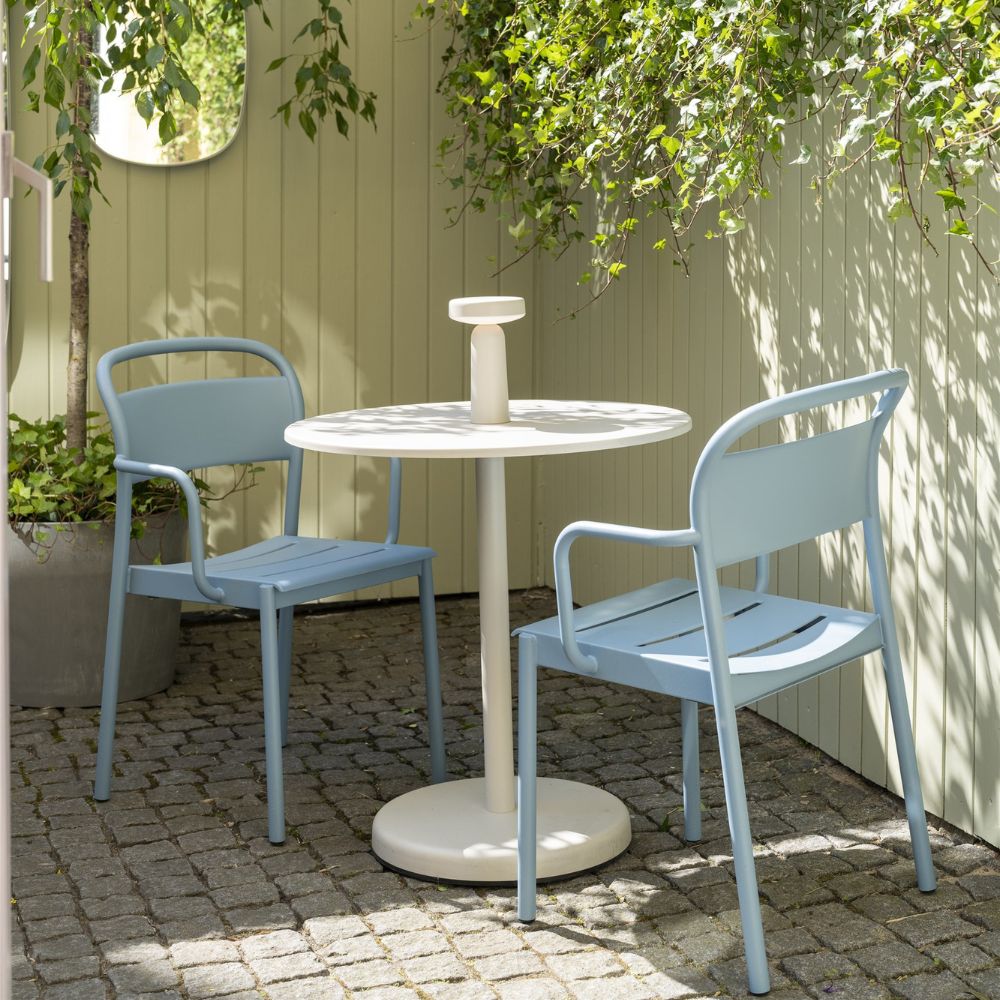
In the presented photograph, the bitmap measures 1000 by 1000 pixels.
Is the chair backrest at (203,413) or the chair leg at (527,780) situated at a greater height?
the chair backrest at (203,413)

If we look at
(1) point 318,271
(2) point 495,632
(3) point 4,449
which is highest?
(1) point 318,271

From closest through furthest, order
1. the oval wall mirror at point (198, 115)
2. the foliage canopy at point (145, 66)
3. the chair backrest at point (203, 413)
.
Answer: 1. the chair backrest at point (203, 413)
2. the foliage canopy at point (145, 66)
3. the oval wall mirror at point (198, 115)

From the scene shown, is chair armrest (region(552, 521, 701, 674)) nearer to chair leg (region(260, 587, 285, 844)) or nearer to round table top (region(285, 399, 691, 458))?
round table top (region(285, 399, 691, 458))

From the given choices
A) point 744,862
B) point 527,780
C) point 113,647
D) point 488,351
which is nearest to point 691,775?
point 527,780

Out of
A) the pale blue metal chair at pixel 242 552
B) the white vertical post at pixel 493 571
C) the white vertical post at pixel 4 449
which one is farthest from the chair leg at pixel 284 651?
the white vertical post at pixel 4 449

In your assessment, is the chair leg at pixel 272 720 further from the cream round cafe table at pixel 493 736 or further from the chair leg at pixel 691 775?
the chair leg at pixel 691 775

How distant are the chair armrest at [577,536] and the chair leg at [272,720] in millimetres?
750

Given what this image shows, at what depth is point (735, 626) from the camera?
2678 millimetres

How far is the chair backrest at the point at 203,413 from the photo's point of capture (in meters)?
3.41

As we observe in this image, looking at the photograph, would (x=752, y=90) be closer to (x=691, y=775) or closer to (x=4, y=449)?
(x=691, y=775)

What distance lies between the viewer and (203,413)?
358 centimetres

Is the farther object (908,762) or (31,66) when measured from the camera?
(31,66)

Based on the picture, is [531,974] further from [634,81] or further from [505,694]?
[634,81]

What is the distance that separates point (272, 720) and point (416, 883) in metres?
0.47
